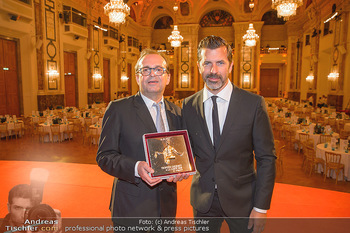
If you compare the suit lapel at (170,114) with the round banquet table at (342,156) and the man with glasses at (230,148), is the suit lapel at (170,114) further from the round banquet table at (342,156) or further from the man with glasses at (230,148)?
the round banquet table at (342,156)

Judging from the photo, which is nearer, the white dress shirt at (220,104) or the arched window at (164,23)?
the white dress shirt at (220,104)

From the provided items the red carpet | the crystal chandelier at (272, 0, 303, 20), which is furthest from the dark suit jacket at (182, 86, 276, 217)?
the crystal chandelier at (272, 0, 303, 20)

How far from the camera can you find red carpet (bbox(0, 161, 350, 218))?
3.15 metres

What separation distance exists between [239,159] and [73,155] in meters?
7.32

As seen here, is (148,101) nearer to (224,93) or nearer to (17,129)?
(224,93)

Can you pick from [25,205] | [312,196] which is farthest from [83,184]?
[312,196]

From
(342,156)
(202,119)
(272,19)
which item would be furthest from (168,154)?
(272,19)

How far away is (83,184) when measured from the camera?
12.9 ft

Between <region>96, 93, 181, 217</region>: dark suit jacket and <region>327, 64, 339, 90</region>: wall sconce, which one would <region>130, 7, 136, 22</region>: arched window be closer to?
<region>327, 64, 339, 90</region>: wall sconce

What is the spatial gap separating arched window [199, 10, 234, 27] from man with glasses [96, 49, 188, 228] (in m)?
26.7

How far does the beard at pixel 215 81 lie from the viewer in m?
1.76

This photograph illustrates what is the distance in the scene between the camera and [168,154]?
5.37ft

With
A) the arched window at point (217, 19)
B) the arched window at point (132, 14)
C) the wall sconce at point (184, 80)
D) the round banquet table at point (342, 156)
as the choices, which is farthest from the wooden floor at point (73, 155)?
the arched window at point (217, 19)

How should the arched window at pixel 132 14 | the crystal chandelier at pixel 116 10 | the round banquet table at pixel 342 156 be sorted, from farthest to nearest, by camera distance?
the arched window at pixel 132 14, the crystal chandelier at pixel 116 10, the round banquet table at pixel 342 156
